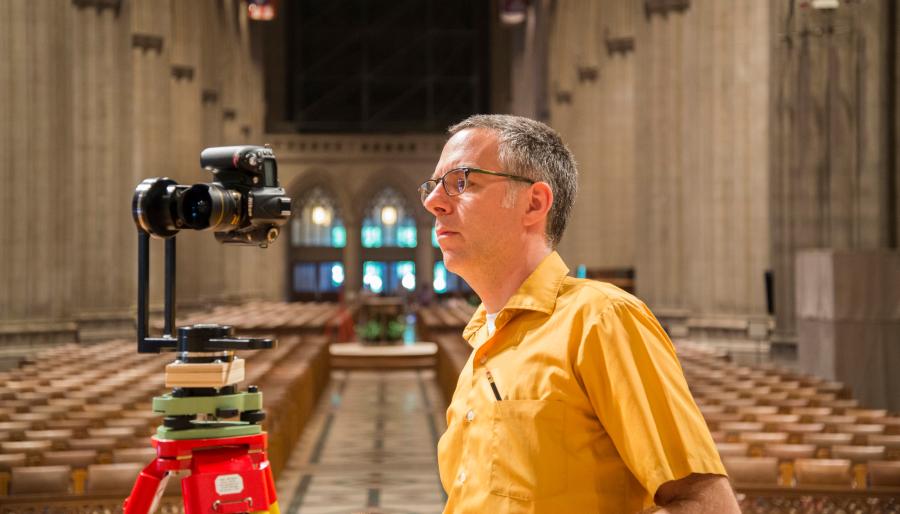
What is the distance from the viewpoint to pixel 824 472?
18.8 feet

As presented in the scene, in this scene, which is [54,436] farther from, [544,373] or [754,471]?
[544,373]

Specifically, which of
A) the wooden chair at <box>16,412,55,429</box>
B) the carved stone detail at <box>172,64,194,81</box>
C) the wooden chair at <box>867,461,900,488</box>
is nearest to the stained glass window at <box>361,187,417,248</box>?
the carved stone detail at <box>172,64,194,81</box>

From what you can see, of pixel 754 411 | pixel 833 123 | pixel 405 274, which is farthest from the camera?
pixel 405 274

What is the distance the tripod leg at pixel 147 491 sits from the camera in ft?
7.79

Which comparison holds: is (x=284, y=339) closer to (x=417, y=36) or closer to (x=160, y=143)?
(x=160, y=143)

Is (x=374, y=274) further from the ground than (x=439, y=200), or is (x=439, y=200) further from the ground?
(x=439, y=200)

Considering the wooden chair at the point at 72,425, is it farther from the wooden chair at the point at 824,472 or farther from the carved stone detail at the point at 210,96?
the carved stone detail at the point at 210,96

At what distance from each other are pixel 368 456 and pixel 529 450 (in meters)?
10.1

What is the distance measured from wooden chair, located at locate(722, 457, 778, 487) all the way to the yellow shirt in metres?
4.15

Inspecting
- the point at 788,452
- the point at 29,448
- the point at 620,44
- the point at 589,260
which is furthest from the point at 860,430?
the point at 589,260

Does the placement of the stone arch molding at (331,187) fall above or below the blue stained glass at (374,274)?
above

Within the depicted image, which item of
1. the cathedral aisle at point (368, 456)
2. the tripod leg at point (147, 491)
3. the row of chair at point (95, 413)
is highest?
the tripod leg at point (147, 491)

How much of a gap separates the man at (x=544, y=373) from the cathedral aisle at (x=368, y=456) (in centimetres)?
454

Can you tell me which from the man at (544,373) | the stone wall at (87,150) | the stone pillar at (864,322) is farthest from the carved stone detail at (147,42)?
the man at (544,373)
